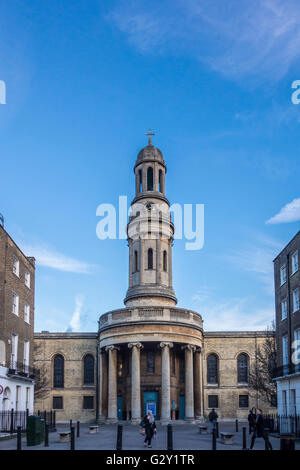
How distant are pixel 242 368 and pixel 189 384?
12.9 metres

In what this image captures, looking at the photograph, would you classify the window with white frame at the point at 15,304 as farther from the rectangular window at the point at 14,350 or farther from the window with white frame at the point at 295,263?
the window with white frame at the point at 295,263

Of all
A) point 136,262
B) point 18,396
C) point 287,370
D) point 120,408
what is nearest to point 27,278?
point 18,396

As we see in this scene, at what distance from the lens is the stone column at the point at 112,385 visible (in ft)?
165

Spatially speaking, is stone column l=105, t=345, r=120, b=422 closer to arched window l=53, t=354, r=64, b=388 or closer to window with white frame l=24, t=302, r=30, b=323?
window with white frame l=24, t=302, r=30, b=323

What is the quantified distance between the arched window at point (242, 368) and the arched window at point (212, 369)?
2387mm

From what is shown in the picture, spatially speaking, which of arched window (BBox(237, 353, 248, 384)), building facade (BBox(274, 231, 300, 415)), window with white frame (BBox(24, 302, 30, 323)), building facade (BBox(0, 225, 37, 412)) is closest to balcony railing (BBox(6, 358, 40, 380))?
building facade (BBox(0, 225, 37, 412))

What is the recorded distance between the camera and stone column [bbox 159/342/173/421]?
4869cm

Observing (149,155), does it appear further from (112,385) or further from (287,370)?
(287,370)

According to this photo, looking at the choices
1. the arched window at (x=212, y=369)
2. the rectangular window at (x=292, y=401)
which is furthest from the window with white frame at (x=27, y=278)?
the arched window at (x=212, y=369)

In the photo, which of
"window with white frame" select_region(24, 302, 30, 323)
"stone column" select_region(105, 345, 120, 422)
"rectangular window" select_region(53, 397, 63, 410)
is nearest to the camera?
"window with white frame" select_region(24, 302, 30, 323)

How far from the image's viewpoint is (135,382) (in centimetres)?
4938

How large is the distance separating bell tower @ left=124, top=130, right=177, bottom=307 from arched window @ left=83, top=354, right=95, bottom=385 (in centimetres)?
939

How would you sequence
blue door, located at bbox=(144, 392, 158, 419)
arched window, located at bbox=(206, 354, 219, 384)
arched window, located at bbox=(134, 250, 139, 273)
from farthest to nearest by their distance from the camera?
arched window, located at bbox=(206, 354, 219, 384), arched window, located at bbox=(134, 250, 139, 273), blue door, located at bbox=(144, 392, 158, 419)

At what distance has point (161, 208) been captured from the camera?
191 feet
